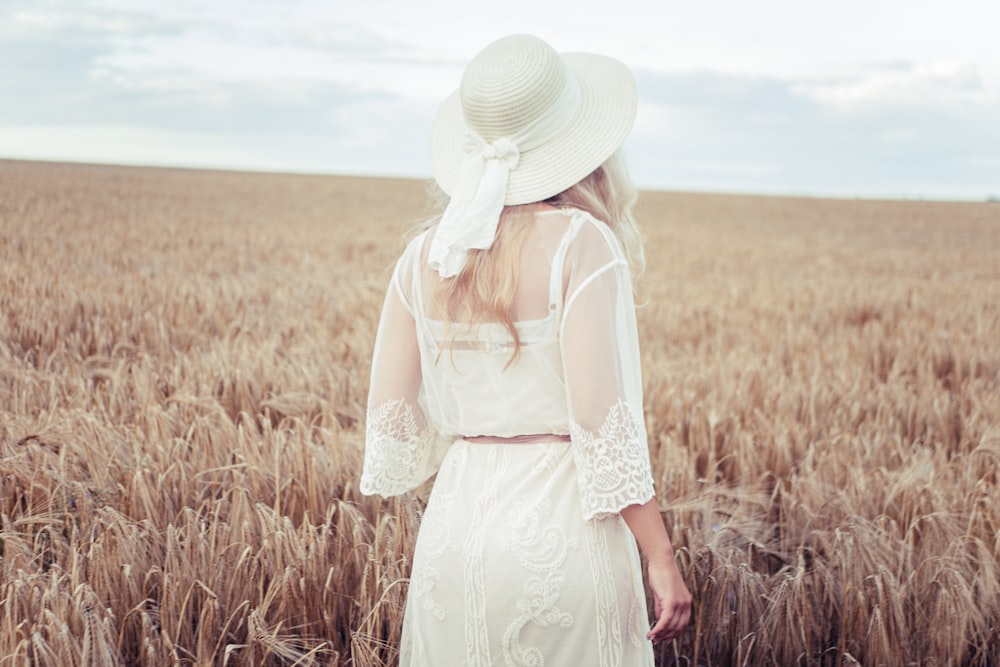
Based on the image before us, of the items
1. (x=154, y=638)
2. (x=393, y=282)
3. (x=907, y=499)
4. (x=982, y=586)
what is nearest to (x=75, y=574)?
(x=154, y=638)

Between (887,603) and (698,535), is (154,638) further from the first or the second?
(887,603)

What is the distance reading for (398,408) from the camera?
151 cm

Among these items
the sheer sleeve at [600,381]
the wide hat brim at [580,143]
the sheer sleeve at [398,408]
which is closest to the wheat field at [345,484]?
the sheer sleeve at [398,408]

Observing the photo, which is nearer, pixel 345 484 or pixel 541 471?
pixel 541 471

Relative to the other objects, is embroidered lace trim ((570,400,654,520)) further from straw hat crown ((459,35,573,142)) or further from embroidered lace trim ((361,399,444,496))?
straw hat crown ((459,35,573,142))

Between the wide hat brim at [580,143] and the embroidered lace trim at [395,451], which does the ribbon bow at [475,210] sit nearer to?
the wide hat brim at [580,143]

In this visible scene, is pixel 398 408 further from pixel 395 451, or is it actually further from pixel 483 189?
pixel 483 189

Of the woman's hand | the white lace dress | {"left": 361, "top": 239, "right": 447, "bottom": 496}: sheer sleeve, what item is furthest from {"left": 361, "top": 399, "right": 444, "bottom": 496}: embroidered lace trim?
the woman's hand

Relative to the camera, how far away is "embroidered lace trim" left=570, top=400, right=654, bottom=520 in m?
1.24

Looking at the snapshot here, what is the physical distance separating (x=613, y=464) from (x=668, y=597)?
0.22 m

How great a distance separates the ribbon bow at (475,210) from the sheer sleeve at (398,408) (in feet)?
0.38

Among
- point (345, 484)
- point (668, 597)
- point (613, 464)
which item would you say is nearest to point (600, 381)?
point (613, 464)

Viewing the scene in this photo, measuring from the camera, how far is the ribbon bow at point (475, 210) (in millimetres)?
1284

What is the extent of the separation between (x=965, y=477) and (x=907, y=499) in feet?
1.34
